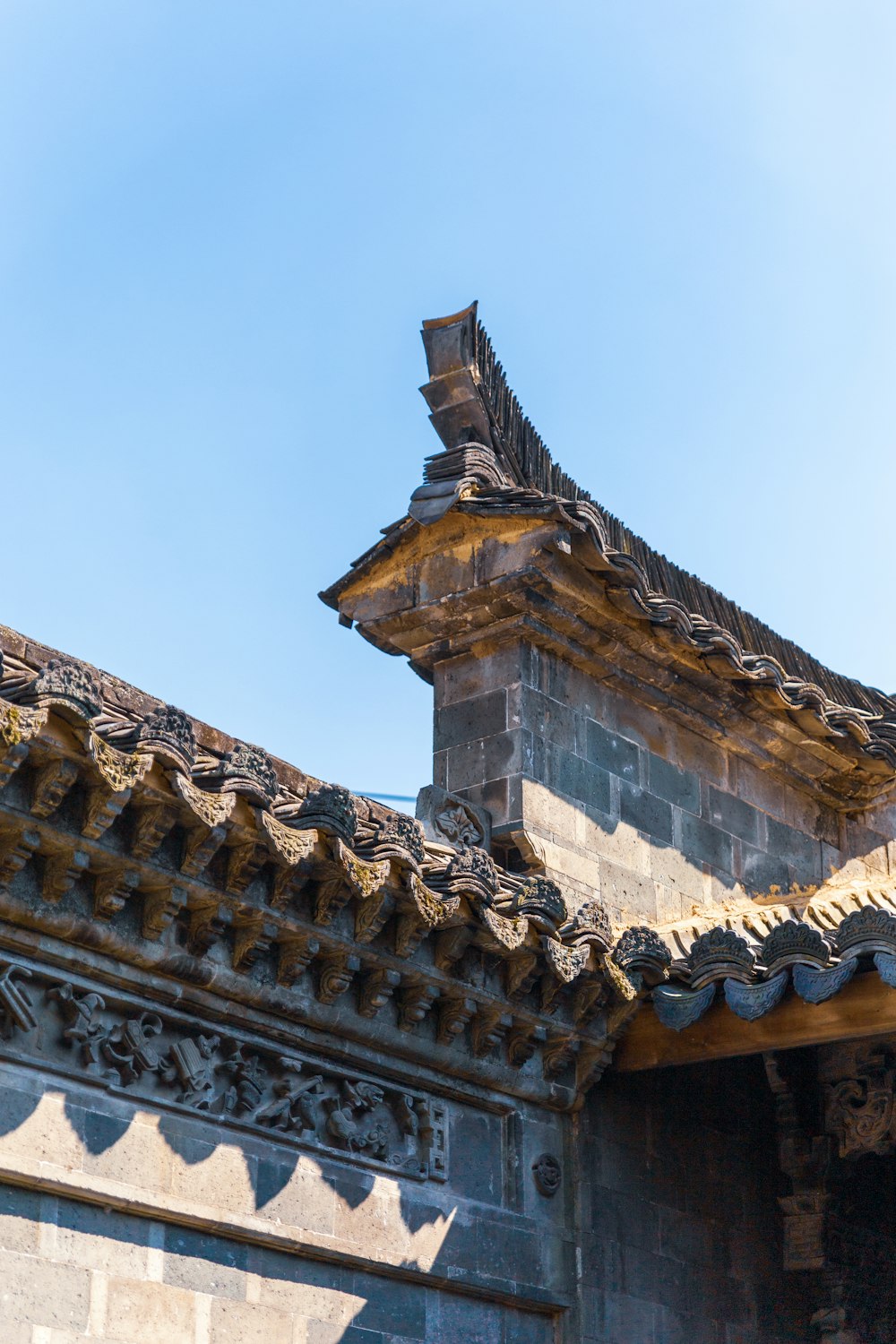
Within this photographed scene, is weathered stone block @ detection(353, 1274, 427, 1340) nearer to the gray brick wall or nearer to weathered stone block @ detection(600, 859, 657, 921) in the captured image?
the gray brick wall

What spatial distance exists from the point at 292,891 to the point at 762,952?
7.32 ft

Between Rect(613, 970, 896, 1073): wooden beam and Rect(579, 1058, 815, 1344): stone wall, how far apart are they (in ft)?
1.08

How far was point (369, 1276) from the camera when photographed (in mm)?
7840

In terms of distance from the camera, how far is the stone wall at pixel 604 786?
9.57 metres

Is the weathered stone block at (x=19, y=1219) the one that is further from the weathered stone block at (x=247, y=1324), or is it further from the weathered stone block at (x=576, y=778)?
the weathered stone block at (x=576, y=778)

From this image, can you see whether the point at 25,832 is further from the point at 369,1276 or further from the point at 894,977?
the point at 894,977

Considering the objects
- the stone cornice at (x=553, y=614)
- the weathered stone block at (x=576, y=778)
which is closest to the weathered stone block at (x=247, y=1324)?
the weathered stone block at (x=576, y=778)

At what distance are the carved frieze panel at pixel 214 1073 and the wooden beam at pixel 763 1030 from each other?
1220 millimetres

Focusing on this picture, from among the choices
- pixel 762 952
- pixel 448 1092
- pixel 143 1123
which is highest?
pixel 762 952

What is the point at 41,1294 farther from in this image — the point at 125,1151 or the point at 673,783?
the point at 673,783

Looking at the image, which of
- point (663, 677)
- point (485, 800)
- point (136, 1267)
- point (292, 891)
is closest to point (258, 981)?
point (292, 891)

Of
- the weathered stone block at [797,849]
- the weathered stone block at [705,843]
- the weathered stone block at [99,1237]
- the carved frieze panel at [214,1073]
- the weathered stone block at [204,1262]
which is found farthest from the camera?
the weathered stone block at [797,849]

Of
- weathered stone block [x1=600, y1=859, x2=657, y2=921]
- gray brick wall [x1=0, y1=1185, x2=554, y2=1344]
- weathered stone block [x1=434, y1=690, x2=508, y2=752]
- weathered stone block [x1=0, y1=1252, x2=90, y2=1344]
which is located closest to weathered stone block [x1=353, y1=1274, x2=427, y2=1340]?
gray brick wall [x1=0, y1=1185, x2=554, y2=1344]

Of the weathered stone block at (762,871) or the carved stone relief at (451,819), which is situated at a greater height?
the weathered stone block at (762,871)
